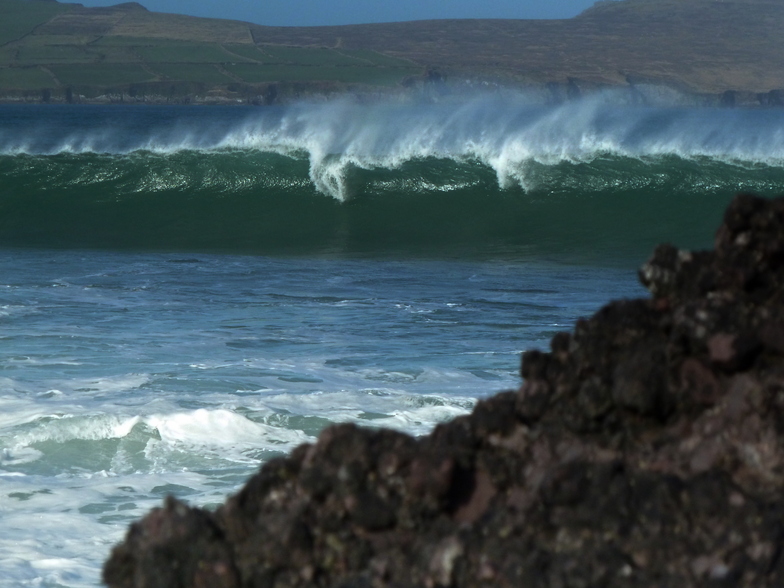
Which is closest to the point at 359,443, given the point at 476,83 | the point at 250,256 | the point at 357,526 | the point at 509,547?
the point at 357,526

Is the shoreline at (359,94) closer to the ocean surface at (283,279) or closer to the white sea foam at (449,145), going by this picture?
the ocean surface at (283,279)

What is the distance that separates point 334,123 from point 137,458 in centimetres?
1877

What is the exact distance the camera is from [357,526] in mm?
1729

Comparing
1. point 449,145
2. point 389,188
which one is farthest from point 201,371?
point 449,145

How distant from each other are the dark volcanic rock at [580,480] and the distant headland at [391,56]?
99774mm

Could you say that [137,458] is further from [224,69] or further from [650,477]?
[224,69]

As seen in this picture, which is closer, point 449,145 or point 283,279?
point 283,279

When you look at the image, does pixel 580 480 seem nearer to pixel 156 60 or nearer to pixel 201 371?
pixel 201 371

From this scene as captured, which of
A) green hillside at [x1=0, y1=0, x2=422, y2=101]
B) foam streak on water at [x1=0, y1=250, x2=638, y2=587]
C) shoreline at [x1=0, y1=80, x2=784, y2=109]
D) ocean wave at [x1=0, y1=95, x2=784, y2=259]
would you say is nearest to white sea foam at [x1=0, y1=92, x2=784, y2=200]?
ocean wave at [x1=0, y1=95, x2=784, y2=259]

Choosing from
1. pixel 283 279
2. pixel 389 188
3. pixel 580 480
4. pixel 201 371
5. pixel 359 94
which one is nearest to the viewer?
pixel 580 480

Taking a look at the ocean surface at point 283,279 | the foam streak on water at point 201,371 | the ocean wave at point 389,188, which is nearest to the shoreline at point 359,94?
the ocean surface at point 283,279

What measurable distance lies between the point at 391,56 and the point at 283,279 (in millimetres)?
118808

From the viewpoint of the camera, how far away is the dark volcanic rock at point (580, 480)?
159cm

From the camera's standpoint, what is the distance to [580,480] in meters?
1.68
